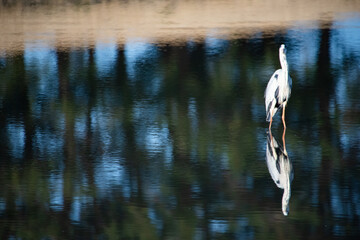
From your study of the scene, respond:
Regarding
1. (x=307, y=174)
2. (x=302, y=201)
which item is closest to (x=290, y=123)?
(x=307, y=174)

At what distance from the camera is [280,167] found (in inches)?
331

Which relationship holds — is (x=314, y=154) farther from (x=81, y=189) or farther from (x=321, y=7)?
(x=321, y=7)

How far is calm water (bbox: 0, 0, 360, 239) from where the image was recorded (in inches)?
272

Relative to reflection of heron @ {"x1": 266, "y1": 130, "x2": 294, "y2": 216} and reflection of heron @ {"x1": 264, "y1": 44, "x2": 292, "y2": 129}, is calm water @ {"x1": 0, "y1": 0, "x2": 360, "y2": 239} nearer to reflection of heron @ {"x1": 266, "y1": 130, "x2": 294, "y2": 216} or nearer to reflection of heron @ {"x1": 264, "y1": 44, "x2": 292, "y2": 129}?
reflection of heron @ {"x1": 266, "y1": 130, "x2": 294, "y2": 216}

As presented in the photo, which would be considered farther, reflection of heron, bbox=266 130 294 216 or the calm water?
reflection of heron, bbox=266 130 294 216

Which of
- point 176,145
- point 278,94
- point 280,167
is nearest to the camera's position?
point 280,167

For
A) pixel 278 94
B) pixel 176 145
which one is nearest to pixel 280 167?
pixel 176 145

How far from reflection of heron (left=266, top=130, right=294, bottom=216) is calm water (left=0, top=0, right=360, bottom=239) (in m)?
0.04

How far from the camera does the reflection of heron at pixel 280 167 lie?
742 centimetres

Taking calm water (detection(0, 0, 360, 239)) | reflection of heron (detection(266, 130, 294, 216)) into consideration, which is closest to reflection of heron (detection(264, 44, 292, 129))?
calm water (detection(0, 0, 360, 239))

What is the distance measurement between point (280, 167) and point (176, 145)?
163 centimetres

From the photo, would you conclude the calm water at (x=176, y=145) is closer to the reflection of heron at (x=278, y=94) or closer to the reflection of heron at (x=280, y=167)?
the reflection of heron at (x=280, y=167)

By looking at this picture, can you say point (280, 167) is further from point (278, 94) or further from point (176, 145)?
point (278, 94)

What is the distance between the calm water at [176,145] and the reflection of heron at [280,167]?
1.4 inches
